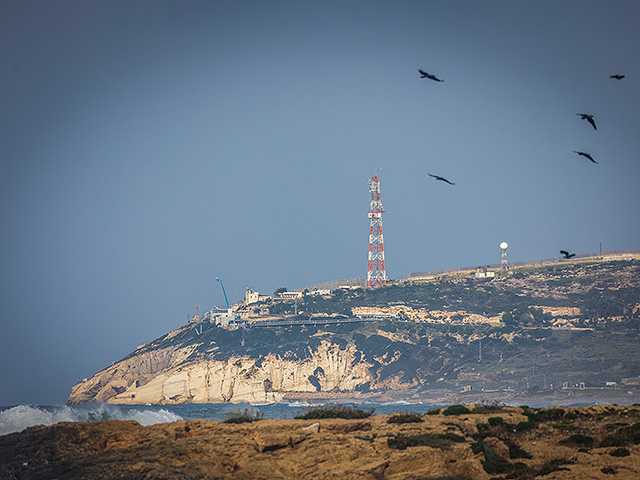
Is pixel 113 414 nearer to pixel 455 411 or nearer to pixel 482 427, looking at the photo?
pixel 455 411

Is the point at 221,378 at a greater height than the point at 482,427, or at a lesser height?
lesser

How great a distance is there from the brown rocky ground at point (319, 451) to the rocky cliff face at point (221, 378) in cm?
9857

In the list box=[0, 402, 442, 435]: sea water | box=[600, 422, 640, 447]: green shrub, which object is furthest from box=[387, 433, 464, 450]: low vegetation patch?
box=[600, 422, 640, 447]: green shrub

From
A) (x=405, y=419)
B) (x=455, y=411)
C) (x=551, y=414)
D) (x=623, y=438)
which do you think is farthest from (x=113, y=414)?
(x=623, y=438)

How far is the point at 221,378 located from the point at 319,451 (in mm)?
105677

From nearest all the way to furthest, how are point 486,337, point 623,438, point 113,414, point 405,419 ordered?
point 623,438 < point 405,419 < point 113,414 < point 486,337

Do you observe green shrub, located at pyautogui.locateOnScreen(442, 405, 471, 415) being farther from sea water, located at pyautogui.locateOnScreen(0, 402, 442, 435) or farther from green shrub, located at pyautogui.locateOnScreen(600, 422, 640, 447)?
green shrub, located at pyautogui.locateOnScreen(600, 422, 640, 447)

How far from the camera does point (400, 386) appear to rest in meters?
130

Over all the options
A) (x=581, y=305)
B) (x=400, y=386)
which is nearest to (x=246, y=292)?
(x=400, y=386)

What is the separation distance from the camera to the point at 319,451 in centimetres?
2527

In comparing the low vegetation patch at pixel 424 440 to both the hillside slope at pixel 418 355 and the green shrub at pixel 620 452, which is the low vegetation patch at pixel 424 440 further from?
the hillside slope at pixel 418 355

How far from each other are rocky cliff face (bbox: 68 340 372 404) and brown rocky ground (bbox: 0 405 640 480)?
323ft

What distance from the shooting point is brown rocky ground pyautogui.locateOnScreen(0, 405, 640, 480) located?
23.7 metres

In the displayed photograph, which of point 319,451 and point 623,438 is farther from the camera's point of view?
point 623,438
